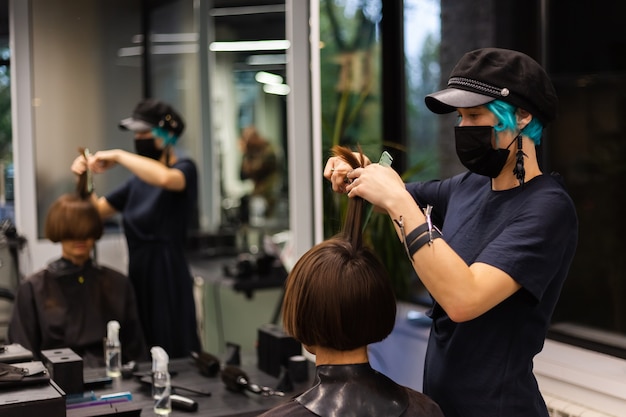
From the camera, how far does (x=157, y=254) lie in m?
3.68

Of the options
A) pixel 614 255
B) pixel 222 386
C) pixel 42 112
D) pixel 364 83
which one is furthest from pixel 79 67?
pixel 614 255

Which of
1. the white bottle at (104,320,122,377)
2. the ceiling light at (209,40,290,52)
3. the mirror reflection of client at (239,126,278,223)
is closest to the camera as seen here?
the white bottle at (104,320,122,377)

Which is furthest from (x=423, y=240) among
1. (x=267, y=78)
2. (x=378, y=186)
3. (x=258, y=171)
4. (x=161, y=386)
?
(x=258, y=171)

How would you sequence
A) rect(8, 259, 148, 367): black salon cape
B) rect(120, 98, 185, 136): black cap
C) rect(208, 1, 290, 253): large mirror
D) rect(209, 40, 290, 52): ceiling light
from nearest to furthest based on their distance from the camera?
rect(8, 259, 148, 367): black salon cape → rect(120, 98, 185, 136): black cap → rect(209, 40, 290, 52): ceiling light → rect(208, 1, 290, 253): large mirror

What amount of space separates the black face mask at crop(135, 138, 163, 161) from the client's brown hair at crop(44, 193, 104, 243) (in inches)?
22.8

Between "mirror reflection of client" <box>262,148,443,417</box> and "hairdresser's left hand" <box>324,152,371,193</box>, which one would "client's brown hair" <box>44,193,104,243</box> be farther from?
"mirror reflection of client" <box>262,148,443,417</box>

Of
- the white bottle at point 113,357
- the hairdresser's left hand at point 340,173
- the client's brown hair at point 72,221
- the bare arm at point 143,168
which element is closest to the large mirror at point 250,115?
the bare arm at point 143,168

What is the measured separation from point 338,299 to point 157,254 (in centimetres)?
228

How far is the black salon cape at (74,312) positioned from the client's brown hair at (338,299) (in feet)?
5.13

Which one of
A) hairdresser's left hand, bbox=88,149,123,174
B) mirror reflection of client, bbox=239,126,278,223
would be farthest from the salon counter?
mirror reflection of client, bbox=239,126,278,223

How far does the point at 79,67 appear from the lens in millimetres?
4152

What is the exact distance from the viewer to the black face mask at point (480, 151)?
1.69m

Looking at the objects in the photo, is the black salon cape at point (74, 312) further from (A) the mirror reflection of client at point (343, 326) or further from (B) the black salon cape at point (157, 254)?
(A) the mirror reflection of client at point (343, 326)

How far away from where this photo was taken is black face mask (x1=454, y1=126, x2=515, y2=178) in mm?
1691
